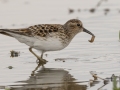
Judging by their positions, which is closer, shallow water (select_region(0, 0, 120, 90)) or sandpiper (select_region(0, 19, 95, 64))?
shallow water (select_region(0, 0, 120, 90))

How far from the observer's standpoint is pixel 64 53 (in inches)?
499

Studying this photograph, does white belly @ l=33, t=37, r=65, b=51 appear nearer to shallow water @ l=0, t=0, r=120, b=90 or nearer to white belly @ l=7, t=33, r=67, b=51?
white belly @ l=7, t=33, r=67, b=51

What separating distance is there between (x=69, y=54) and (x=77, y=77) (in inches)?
93.7

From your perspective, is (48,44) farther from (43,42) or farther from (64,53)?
(64,53)

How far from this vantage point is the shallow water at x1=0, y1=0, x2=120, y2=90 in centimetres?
1000

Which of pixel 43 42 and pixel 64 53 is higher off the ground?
pixel 43 42

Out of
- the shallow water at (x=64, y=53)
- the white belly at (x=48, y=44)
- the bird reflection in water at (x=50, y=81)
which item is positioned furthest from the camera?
the white belly at (x=48, y=44)

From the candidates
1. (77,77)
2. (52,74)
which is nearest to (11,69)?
(52,74)

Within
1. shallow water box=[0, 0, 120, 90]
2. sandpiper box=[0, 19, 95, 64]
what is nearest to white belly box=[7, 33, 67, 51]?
sandpiper box=[0, 19, 95, 64]

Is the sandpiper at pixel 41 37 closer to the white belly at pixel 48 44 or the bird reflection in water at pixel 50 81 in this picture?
the white belly at pixel 48 44

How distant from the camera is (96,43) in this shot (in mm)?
13641

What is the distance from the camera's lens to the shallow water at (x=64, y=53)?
32.8ft

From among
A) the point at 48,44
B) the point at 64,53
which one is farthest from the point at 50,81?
the point at 64,53

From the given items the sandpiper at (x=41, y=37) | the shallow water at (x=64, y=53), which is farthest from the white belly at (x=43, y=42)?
the shallow water at (x=64, y=53)
